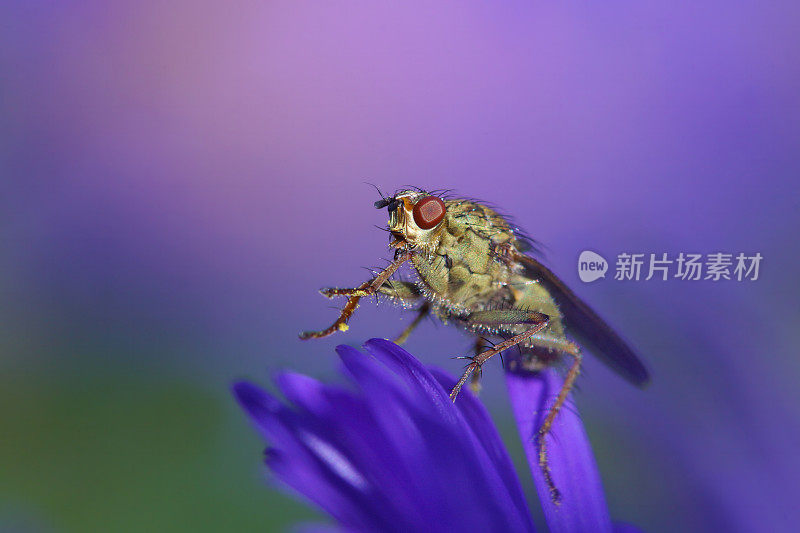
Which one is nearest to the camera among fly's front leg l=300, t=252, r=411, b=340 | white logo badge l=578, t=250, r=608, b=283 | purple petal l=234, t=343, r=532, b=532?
purple petal l=234, t=343, r=532, b=532

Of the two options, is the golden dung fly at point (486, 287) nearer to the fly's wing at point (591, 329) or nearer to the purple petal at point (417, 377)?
the fly's wing at point (591, 329)

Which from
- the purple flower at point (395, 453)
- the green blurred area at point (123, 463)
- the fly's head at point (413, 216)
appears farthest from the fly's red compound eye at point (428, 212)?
the green blurred area at point (123, 463)

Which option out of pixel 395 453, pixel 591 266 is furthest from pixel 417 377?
pixel 591 266

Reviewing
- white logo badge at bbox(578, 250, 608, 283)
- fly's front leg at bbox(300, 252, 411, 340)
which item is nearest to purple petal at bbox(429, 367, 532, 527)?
fly's front leg at bbox(300, 252, 411, 340)

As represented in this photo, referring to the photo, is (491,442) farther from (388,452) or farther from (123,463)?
(123,463)

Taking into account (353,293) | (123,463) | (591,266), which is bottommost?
(123,463)

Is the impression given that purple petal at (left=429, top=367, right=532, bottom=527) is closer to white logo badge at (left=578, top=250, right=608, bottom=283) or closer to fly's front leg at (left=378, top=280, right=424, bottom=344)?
fly's front leg at (left=378, top=280, right=424, bottom=344)
